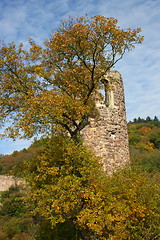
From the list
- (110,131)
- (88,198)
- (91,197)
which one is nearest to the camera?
(91,197)

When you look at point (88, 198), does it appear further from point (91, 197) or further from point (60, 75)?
point (60, 75)

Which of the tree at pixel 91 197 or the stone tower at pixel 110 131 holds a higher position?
the stone tower at pixel 110 131

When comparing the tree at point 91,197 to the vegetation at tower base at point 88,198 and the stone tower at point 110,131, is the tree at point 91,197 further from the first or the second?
the stone tower at point 110,131

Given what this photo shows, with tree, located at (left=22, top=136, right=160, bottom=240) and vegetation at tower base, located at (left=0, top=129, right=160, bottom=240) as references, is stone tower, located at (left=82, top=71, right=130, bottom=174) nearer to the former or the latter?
vegetation at tower base, located at (left=0, top=129, right=160, bottom=240)

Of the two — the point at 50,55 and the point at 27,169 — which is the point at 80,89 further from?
the point at 27,169

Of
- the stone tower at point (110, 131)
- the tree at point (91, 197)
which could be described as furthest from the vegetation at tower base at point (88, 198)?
the stone tower at point (110, 131)

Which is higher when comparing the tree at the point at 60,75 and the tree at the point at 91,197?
the tree at the point at 60,75

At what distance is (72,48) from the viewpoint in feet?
26.9

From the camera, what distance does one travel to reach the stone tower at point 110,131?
9.52 metres

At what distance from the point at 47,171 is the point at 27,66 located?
375 cm

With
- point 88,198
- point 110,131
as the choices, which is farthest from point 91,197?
point 110,131

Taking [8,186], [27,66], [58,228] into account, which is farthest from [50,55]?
[8,186]

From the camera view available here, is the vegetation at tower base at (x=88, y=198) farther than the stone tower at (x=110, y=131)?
No

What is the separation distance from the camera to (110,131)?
984 cm
